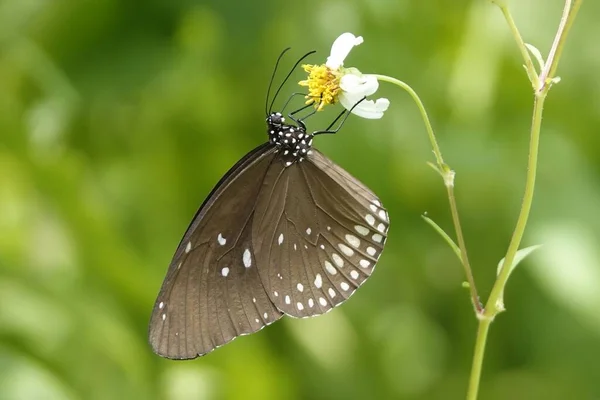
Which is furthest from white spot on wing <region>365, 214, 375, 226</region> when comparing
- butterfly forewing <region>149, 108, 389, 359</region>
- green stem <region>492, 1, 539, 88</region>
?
green stem <region>492, 1, 539, 88</region>

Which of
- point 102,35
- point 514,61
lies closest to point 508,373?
point 514,61

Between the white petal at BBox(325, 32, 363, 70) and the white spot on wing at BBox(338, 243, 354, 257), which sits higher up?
the white petal at BBox(325, 32, 363, 70)

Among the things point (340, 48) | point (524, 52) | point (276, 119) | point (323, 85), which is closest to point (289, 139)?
point (276, 119)

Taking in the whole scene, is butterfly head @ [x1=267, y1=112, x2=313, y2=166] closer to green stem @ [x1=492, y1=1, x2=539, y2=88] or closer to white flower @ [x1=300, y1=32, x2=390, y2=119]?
white flower @ [x1=300, y1=32, x2=390, y2=119]

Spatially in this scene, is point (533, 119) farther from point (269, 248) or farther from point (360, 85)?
point (269, 248)

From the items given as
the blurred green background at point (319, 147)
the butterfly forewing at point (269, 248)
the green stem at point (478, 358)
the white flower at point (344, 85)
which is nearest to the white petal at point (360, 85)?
the white flower at point (344, 85)

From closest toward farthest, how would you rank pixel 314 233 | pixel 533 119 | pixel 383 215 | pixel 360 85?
pixel 533 119, pixel 360 85, pixel 383 215, pixel 314 233
